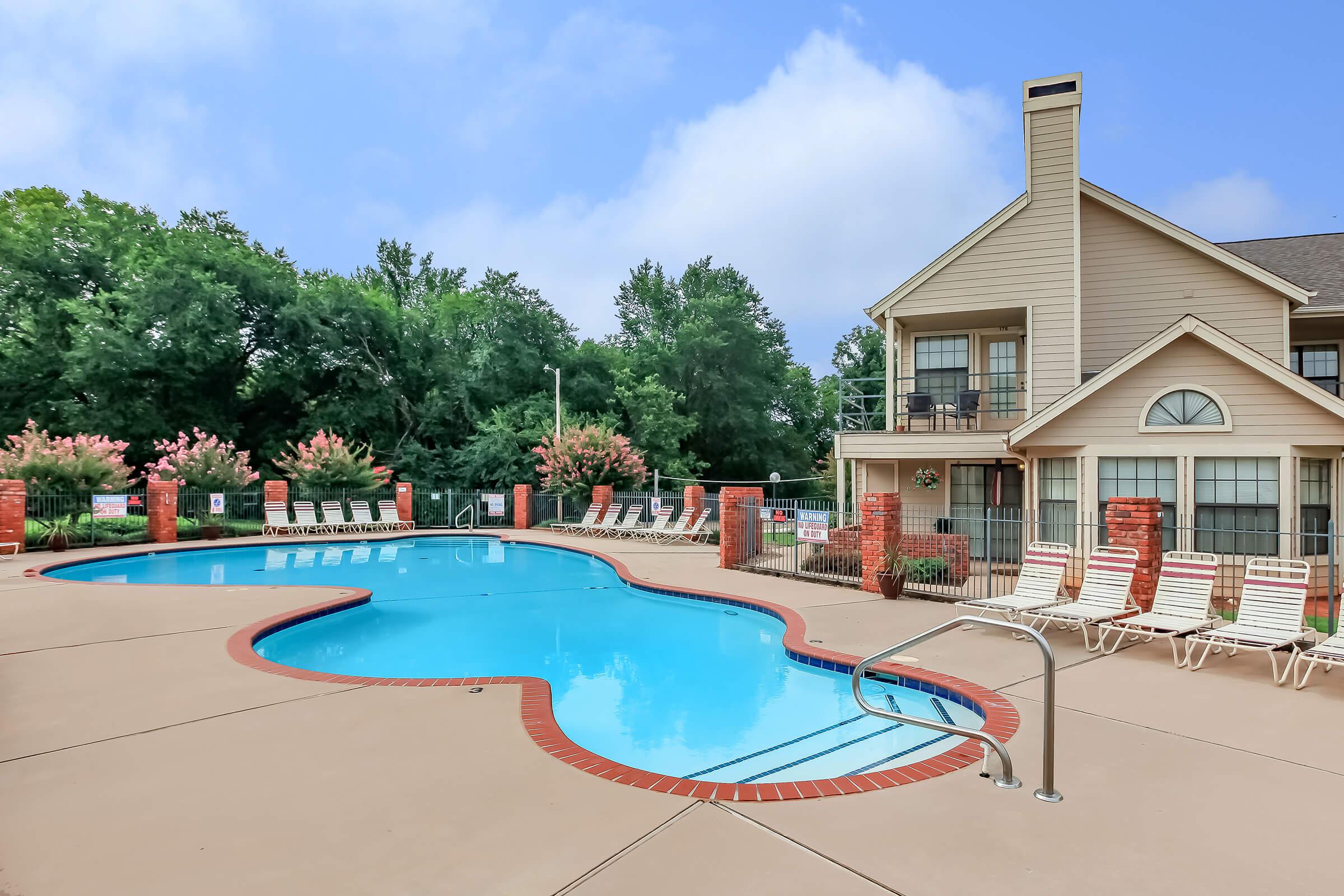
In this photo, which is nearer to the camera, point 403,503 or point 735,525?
point 735,525

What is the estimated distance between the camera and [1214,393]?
10352 millimetres

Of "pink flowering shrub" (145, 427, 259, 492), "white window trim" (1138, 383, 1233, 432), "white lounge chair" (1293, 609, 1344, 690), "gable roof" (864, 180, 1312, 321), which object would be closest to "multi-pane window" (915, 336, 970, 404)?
"gable roof" (864, 180, 1312, 321)

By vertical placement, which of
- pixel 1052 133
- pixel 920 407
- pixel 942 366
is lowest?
pixel 920 407

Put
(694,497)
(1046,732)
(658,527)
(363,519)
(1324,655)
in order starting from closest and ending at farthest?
(1046,732) < (1324,655) < (658,527) < (694,497) < (363,519)

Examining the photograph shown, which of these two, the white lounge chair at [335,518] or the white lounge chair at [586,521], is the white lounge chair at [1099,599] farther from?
the white lounge chair at [335,518]

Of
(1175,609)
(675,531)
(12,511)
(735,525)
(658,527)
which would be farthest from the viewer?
(658,527)

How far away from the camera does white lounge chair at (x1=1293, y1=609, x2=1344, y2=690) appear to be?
594cm

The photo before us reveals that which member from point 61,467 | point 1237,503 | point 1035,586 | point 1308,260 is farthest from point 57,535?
point 1308,260

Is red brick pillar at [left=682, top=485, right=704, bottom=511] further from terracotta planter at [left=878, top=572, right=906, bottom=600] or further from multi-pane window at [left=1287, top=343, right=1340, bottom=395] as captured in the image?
multi-pane window at [left=1287, top=343, right=1340, bottom=395]

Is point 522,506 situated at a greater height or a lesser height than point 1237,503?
lesser

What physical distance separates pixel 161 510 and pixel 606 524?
12131 mm

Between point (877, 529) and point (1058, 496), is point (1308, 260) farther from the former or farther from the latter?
point (877, 529)

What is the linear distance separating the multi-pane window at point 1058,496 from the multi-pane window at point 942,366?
337cm

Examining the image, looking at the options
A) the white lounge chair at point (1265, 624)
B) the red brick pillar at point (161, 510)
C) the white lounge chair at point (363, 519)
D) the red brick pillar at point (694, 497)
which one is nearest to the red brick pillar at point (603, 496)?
the red brick pillar at point (694, 497)
